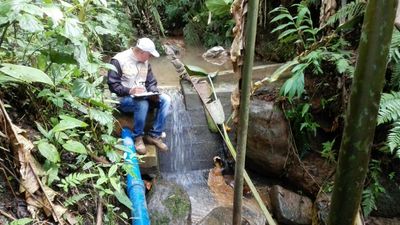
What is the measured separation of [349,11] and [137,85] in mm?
2533

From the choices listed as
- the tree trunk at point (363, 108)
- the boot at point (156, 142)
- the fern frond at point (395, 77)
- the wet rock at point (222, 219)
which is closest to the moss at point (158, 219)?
the wet rock at point (222, 219)

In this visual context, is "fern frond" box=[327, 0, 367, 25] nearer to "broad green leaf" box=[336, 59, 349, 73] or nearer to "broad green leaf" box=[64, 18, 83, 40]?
"broad green leaf" box=[336, 59, 349, 73]

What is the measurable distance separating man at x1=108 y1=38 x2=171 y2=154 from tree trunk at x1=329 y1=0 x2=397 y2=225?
350 centimetres

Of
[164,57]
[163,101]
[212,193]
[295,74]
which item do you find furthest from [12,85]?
[164,57]

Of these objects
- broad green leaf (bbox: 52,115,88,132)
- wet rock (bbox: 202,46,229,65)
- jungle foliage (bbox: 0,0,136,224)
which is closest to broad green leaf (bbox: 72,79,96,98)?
jungle foliage (bbox: 0,0,136,224)

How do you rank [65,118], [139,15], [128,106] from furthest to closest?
[139,15], [128,106], [65,118]

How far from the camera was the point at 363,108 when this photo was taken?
0.99 metres

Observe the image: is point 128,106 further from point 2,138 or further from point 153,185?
point 2,138

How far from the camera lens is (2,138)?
1.99 m

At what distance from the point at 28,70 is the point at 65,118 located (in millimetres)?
361

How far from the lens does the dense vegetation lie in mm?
2131

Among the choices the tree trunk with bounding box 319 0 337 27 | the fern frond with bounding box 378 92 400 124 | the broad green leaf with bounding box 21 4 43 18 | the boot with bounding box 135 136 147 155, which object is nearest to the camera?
the broad green leaf with bounding box 21 4 43 18

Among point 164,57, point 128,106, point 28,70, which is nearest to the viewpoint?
point 28,70

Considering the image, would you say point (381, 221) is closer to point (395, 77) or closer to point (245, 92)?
point (395, 77)
